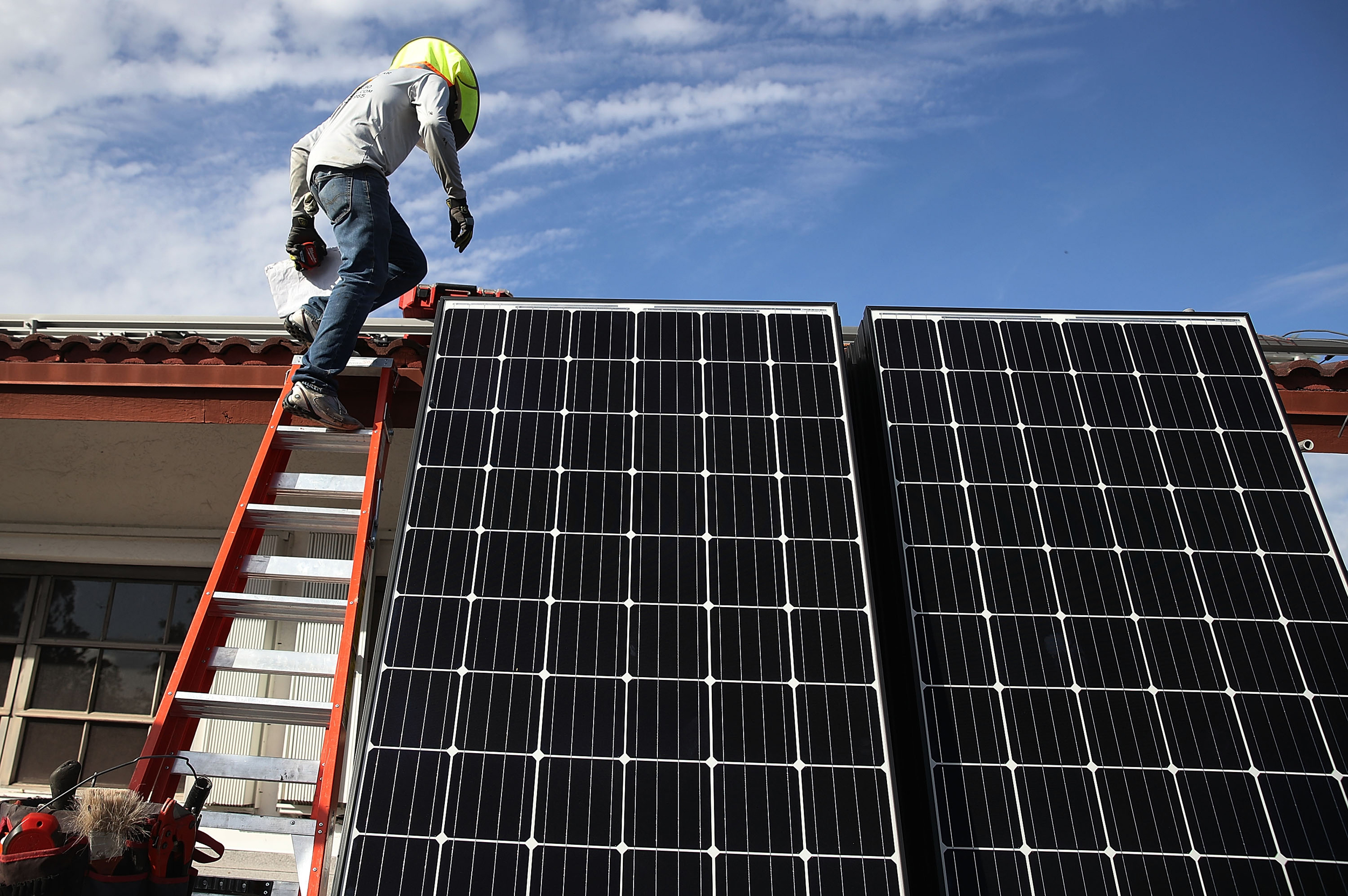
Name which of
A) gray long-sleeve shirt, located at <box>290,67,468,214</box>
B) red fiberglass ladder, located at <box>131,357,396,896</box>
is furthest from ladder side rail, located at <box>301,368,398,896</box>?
gray long-sleeve shirt, located at <box>290,67,468,214</box>

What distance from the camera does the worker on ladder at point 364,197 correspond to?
534cm

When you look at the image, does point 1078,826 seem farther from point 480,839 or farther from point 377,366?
point 377,366

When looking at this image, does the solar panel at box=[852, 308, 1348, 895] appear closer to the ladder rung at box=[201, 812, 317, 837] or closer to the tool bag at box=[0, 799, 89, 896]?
the ladder rung at box=[201, 812, 317, 837]

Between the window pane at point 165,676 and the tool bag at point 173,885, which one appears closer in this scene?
the tool bag at point 173,885

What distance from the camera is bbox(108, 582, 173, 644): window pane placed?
8.31 meters

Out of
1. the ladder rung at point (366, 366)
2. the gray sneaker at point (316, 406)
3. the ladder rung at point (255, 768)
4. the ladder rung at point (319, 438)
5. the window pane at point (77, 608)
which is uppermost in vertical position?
the ladder rung at point (366, 366)

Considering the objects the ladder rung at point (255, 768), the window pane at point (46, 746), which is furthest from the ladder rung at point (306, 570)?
the window pane at point (46, 746)

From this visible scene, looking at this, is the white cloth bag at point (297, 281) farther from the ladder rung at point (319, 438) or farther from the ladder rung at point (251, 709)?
the ladder rung at point (251, 709)

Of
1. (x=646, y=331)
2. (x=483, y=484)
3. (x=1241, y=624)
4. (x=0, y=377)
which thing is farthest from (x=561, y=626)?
(x=0, y=377)

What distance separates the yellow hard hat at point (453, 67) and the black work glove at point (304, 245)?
3.86ft

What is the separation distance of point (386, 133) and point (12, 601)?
21.7 ft

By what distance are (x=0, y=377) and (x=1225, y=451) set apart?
8.48 metres

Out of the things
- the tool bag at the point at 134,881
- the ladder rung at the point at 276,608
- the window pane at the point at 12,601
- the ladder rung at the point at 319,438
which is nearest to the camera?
the tool bag at the point at 134,881

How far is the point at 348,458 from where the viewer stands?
7.51 meters
